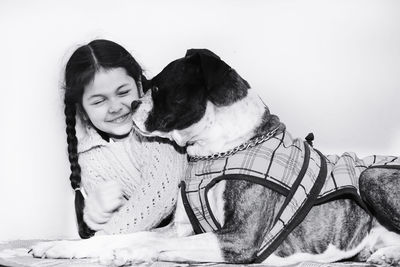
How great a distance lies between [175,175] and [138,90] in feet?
1.89

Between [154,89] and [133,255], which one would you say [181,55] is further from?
[133,255]

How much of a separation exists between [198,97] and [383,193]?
0.92 meters

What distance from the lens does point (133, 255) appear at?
2.56m

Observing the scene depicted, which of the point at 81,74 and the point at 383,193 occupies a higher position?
the point at 81,74

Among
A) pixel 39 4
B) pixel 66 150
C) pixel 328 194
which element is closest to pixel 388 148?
pixel 328 194

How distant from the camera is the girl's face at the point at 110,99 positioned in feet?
10.9

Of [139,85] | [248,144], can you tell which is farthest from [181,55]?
[248,144]

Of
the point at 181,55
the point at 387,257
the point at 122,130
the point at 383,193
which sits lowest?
the point at 387,257

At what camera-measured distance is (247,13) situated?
3.71 m

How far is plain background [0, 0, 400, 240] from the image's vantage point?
3648 mm

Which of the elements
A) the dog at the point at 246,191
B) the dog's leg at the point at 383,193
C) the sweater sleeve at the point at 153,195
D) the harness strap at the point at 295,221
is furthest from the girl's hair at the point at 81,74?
the dog's leg at the point at 383,193

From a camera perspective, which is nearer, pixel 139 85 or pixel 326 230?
pixel 326 230

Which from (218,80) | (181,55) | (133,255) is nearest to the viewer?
(133,255)

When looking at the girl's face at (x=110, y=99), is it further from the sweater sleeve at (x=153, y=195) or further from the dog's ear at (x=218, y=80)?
the dog's ear at (x=218, y=80)
